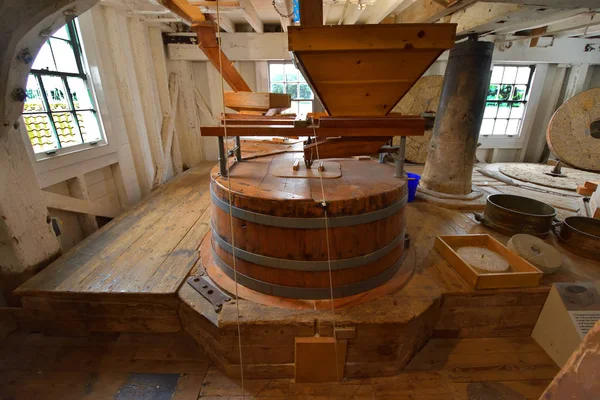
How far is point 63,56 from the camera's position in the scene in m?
2.89

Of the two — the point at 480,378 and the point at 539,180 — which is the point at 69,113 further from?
the point at 539,180

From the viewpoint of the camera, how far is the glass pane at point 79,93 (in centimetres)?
301

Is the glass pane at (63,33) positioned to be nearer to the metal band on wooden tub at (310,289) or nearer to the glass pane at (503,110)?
the metal band on wooden tub at (310,289)

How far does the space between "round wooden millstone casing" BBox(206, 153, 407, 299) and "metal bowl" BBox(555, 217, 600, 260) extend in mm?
1895

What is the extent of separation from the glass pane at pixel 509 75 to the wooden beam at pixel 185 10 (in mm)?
6350

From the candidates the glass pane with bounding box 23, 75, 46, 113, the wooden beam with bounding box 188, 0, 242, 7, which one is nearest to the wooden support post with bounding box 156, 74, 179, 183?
the glass pane with bounding box 23, 75, 46, 113

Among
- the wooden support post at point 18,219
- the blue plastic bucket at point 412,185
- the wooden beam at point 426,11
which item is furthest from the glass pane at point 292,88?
the wooden support post at point 18,219

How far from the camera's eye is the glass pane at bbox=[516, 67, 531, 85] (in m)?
5.86

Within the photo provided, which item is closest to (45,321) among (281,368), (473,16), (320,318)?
(281,368)

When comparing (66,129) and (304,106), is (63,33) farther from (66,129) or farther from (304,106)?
(304,106)

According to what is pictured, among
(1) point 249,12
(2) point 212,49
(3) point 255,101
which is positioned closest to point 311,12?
(3) point 255,101

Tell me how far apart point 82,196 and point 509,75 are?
811 cm

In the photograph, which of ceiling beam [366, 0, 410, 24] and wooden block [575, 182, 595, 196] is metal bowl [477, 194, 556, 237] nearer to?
wooden block [575, 182, 595, 196]

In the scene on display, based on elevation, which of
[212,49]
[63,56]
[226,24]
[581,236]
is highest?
[226,24]
